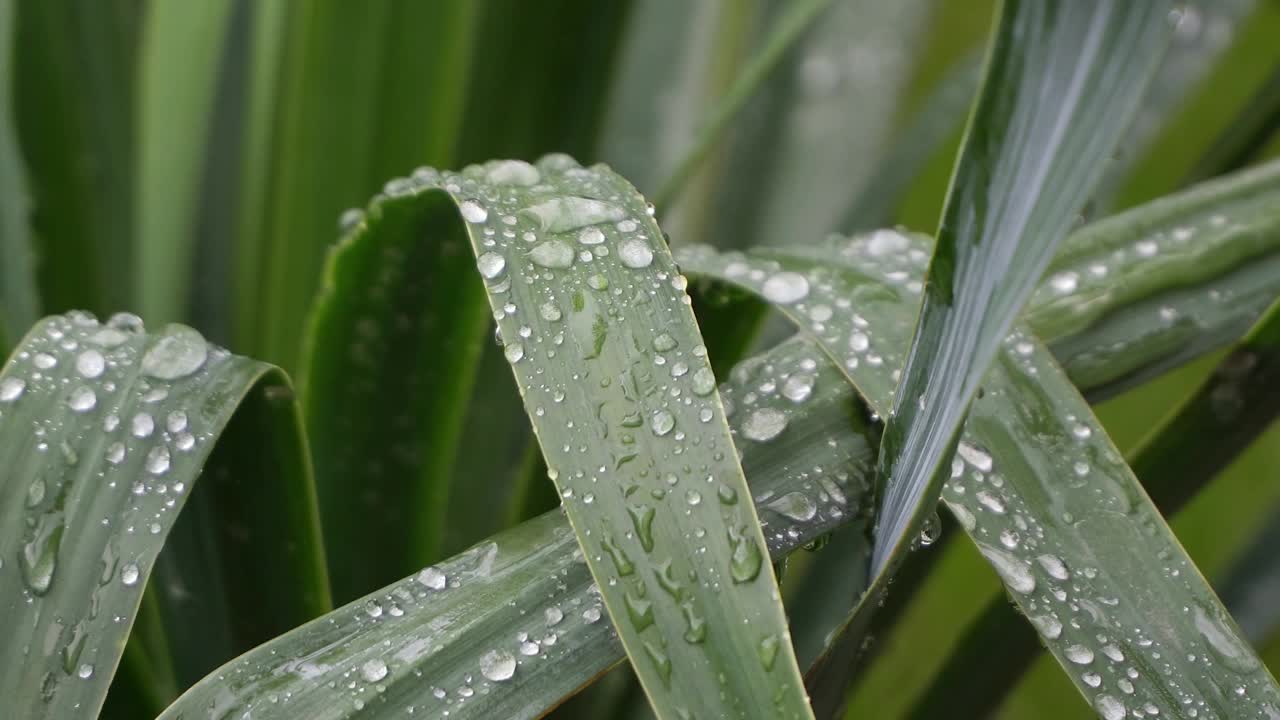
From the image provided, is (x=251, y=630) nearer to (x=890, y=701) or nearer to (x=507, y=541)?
(x=507, y=541)

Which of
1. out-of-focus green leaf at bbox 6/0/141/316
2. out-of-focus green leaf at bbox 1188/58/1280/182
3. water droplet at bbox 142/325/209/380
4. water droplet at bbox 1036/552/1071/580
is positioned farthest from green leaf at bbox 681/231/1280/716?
out-of-focus green leaf at bbox 6/0/141/316

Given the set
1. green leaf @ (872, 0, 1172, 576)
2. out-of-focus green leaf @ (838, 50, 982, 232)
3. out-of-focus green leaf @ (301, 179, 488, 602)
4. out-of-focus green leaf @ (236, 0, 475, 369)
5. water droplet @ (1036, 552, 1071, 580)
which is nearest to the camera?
green leaf @ (872, 0, 1172, 576)

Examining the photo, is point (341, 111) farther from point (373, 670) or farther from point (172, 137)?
point (373, 670)

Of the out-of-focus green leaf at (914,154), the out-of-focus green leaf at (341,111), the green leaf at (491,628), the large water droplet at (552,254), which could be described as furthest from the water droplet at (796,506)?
the out-of-focus green leaf at (914,154)

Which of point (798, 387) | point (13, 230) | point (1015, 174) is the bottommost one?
point (13, 230)

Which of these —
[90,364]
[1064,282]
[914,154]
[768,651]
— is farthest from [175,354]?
[914,154]

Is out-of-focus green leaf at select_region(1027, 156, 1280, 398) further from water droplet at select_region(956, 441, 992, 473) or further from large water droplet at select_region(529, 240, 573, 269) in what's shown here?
large water droplet at select_region(529, 240, 573, 269)
